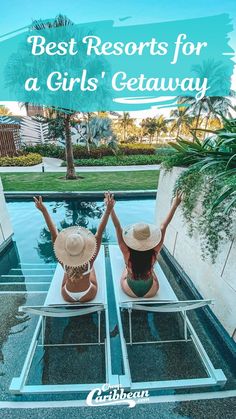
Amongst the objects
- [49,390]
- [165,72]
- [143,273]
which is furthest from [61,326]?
[165,72]

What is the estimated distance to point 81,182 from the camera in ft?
37.6

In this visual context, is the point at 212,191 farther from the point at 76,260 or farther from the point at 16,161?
the point at 16,161

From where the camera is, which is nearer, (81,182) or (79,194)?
(79,194)

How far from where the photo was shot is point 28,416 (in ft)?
6.79

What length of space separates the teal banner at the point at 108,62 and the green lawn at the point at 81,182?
3.15 meters

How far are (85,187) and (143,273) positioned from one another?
7771 mm

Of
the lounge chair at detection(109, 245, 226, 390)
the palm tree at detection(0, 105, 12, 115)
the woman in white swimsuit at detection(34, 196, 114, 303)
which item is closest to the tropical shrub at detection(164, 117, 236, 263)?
the lounge chair at detection(109, 245, 226, 390)

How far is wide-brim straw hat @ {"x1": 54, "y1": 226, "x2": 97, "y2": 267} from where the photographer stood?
261 cm

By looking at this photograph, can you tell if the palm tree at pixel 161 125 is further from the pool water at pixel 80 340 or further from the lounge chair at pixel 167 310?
the lounge chair at pixel 167 310

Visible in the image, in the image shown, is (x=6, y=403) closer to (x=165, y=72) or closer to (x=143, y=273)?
(x=143, y=273)

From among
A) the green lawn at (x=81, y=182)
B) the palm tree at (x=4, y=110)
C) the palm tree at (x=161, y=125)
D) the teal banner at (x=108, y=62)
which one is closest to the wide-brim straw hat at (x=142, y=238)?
the teal banner at (x=108, y=62)

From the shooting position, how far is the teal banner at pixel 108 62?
17.1 ft

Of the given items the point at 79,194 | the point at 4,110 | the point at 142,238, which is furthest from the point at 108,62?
the point at 4,110

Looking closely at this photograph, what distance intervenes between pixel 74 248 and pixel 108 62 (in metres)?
11.3
